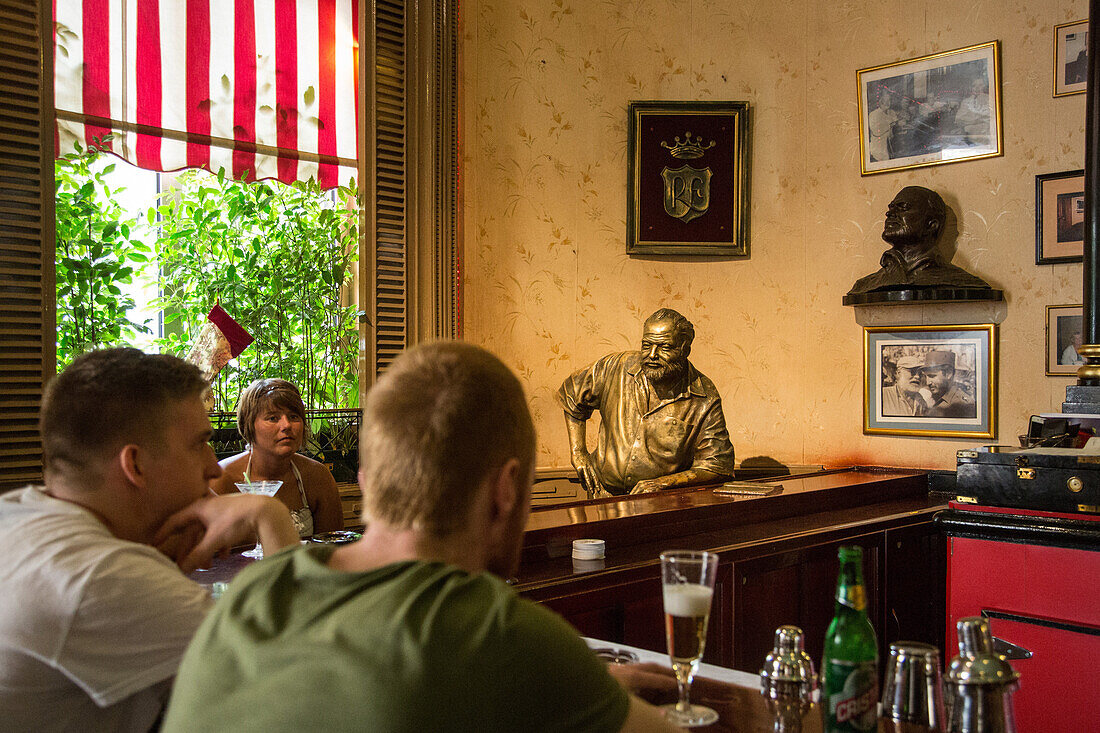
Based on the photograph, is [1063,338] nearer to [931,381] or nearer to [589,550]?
[931,381]

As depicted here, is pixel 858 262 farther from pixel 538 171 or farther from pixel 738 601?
pixel 738 601

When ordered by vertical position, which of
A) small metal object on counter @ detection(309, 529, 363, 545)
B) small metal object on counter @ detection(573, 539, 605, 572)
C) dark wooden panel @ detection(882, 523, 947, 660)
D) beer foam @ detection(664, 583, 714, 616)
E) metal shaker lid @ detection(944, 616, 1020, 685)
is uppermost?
beer foam @ detection(664, 583, 714, 616)

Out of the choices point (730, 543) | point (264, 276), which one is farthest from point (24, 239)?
point (730, 543)

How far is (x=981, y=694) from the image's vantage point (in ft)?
3.30

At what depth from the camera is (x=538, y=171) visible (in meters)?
5.56

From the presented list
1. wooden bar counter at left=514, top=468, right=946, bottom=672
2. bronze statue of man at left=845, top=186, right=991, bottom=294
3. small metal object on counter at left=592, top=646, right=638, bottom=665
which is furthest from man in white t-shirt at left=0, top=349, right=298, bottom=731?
bronze statue of man at left=845, top=186, right=991, bottom=294

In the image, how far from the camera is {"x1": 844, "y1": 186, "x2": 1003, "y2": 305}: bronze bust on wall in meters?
4.75

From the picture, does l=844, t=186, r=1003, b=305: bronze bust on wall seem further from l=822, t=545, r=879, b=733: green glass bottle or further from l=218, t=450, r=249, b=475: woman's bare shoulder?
l=822, t=545, r=879, b=733: green glass bottle

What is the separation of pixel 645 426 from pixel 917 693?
3.18m

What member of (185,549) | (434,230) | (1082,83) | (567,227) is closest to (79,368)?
(185,549)

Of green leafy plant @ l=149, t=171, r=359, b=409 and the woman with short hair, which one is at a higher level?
green leafy plant @ l=149, t=171, r=359, b=409

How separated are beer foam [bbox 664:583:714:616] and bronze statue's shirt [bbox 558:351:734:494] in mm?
3155

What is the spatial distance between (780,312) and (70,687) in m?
4.83

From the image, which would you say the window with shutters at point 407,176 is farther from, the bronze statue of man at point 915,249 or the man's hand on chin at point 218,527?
the man's hand on chin at point 218,527
